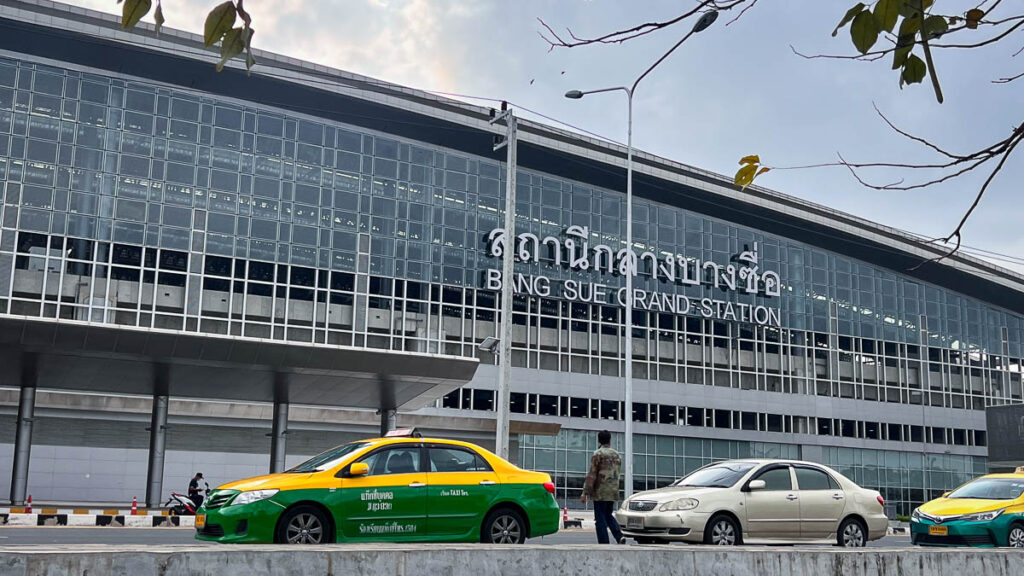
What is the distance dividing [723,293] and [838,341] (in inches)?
344

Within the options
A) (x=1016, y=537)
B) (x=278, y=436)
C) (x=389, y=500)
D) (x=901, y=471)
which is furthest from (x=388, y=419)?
(x=901, y=471)

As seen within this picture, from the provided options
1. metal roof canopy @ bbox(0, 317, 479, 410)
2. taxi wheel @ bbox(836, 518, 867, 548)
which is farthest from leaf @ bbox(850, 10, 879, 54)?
metal roof canopy @ bbox(0, 317, 479, 410)

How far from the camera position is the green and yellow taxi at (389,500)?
11531mm

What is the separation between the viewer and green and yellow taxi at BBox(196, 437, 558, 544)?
11.5 m

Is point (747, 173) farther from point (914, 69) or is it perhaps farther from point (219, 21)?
point (219, 21)

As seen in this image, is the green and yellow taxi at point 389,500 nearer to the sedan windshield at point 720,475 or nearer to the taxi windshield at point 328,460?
the taxi windshield at point 328,460

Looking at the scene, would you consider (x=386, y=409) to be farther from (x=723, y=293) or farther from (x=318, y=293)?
(x=723, y=293)

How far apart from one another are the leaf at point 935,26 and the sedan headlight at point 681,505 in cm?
1061

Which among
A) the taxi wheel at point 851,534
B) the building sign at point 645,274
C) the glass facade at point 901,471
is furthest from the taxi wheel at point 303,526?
the glass facade at point 901,471

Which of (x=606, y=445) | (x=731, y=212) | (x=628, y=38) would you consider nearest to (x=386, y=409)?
(x=606, y=445)

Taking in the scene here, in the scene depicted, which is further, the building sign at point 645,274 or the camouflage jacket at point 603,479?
the building sign at point 645,274

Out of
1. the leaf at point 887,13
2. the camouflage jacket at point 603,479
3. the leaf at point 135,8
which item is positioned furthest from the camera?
the camouflage jacket at point 603,479

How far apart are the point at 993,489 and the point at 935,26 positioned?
14.8m

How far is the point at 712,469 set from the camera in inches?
603
